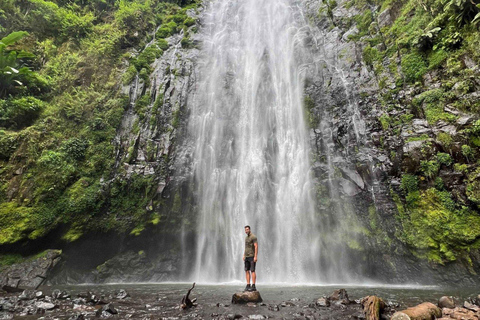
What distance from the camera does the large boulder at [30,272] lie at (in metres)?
10.1

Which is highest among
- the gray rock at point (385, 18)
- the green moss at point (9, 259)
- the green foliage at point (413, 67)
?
the gray rock at point (385, 18)

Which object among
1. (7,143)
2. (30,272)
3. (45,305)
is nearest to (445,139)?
(45,305)

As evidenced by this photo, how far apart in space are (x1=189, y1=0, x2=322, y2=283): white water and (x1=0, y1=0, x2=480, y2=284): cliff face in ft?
2.67

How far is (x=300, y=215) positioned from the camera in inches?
507

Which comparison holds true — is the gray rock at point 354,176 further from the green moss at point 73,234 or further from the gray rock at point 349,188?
the green moss at point 73,234

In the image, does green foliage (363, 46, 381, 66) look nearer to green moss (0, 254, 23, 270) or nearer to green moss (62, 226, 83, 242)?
green moss (62, 226, 83, 242)

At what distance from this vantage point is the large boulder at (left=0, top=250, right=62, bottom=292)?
10078mm

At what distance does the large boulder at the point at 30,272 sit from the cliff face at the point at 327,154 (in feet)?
2.03

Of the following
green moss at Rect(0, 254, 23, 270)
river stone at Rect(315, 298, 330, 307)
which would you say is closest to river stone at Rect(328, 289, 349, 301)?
river stone at Rect(315, 298, 330, 307)

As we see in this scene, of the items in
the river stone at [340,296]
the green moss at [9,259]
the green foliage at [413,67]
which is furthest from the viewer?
the green foliage at [413,67]

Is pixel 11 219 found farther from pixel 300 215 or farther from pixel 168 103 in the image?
pixel 300 215

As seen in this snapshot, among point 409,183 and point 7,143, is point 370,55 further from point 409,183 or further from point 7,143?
point 7,143

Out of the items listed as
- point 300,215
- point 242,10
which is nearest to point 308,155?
point 300,215

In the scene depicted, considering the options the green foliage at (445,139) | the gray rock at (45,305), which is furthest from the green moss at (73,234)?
the green foliage at (445,139)
